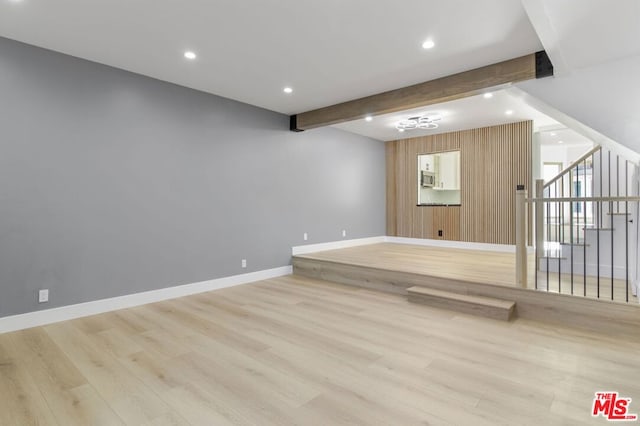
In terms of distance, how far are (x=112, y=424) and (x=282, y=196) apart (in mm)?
4508

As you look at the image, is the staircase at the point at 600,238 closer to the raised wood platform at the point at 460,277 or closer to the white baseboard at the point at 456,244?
the raised wood platform at the point at 460,277

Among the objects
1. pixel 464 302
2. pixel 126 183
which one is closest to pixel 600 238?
pixel 464 302

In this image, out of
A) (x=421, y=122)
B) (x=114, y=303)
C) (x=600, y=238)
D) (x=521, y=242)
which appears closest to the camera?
(x=521, y=242)

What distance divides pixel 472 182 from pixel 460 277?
3.78 metres

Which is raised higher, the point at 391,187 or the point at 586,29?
the point at 586,29

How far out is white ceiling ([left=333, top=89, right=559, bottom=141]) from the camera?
17.7 feet

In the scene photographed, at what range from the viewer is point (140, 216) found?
4.32 metres

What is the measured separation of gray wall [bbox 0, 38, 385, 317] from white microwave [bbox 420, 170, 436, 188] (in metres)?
3.64

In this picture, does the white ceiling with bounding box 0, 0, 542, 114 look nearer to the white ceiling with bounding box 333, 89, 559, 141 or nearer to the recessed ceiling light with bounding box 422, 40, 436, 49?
the recessed ceiling light with bounding box 422, 40, 436, 49

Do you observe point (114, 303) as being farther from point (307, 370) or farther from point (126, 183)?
point (307, 370)

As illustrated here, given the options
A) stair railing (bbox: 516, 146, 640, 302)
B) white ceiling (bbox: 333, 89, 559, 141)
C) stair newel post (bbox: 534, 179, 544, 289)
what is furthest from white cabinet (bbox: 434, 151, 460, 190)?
stair newel post (bbox: 534, 179, 544, 289)

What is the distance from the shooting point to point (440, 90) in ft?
14.0

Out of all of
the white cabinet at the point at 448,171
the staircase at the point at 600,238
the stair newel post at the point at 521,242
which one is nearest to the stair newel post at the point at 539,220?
the staircase at the point at 600,238

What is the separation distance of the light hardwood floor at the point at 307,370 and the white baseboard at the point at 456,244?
3787 mm
